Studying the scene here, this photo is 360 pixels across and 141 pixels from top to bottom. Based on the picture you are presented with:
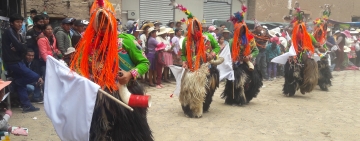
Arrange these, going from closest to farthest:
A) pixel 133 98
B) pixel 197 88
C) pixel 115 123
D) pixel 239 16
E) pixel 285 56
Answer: pixel 133 98, pixel 115 123, pixel 197 88, pixel 239 16, pixel 285 56

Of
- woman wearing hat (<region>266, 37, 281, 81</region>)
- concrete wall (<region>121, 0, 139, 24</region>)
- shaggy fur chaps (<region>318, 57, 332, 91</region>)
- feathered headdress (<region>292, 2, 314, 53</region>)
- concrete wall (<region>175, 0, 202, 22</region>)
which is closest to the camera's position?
feathered headdress (<region>292, 2, 314, 53</region>)

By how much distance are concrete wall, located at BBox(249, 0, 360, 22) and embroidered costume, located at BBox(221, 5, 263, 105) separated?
→ 39.5 feet

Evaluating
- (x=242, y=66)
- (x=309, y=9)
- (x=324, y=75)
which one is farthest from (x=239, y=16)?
(x=309, y=9)

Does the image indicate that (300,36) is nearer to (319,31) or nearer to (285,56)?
(285,56)

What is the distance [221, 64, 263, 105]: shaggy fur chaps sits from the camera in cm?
689

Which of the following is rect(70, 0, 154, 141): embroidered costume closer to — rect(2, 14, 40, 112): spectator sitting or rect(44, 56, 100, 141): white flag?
rect(44, 56, 100, 141): white flag

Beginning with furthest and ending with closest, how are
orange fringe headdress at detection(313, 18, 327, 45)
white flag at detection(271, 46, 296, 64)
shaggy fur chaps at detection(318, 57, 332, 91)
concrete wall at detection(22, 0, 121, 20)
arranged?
1. concrete wall at detection(22, 0, 121, 20)
2. shaggy fur chaps at detection(318, 57, 332, 91)
3. orange fringe headdress at detection(313, 18, 327, 45)
4. white flag at detection(271, 46, 296, 64)

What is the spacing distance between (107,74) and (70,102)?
0.43m

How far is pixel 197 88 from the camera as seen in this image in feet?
18.8

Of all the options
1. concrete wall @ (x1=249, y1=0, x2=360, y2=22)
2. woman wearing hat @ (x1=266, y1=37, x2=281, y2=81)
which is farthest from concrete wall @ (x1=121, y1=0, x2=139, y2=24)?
concrete wall @ (x1=249, y1=0, x2=360, y2=22)

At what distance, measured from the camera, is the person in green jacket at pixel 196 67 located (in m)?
5.77

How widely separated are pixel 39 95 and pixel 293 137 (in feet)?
16.3

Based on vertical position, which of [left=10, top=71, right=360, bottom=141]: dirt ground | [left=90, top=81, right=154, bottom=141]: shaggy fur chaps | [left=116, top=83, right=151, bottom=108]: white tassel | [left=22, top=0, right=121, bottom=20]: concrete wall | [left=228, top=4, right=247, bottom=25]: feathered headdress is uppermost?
[left=22, top=0, right=121, bottom=20]: concrete wall

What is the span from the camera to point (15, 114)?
5.94 metres
